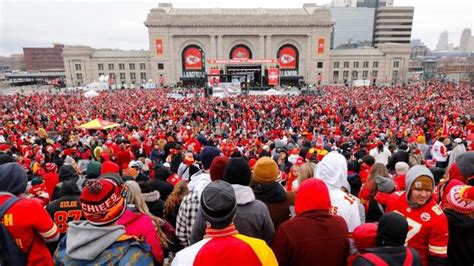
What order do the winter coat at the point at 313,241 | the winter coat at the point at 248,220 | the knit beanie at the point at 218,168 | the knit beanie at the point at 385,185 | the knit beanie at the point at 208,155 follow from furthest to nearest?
the knit beanie at the point at 208,155 < the knit beanie at the point at 385,185 < the knit beanie at the point at 218,168 < the winter coat at the point at 248,220 < the winter coat at the point at 313,241

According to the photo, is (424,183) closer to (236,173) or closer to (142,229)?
(236,173)

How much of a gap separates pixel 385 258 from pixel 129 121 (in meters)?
22.0

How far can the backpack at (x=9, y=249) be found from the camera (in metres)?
2.85

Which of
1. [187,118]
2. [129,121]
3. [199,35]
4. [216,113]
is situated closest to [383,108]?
[216,113]

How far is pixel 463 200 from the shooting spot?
291 cm

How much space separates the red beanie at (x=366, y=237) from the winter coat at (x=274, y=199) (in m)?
0.87

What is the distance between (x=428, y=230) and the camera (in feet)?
9.18

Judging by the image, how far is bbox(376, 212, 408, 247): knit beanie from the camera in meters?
2.22

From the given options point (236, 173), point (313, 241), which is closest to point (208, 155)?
point (236, 173)

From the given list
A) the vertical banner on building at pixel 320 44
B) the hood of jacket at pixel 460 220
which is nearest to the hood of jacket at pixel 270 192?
the hood of jacket at pixel 460 220

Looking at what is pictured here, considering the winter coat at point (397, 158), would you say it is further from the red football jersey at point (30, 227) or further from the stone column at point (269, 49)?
the stone column at point (269, 49)

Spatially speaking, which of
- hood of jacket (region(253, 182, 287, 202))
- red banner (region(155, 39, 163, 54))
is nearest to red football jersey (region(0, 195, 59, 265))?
hood of jacket (region(253, 182, 287, 202))

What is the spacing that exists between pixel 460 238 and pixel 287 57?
65894 millimetres

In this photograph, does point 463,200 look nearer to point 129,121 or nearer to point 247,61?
point 129,121
